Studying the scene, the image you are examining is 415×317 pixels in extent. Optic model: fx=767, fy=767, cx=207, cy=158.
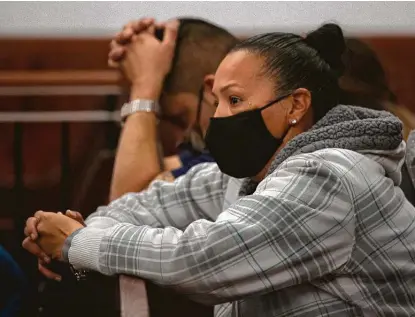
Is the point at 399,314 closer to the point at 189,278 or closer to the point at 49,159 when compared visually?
the point at 189,278

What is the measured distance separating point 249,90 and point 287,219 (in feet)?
0.99

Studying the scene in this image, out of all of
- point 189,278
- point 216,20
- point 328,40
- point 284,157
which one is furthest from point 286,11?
point 189,278

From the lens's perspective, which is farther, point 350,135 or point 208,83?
point 208,83

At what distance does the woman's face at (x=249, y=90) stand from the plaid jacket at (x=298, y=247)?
148 mm

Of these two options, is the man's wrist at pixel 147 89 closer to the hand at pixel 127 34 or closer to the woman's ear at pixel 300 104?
the hand at pixel 127 34

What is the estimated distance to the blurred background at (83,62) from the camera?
2752mm

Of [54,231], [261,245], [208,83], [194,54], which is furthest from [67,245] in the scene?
[194,54]

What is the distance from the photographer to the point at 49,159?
3086 mm

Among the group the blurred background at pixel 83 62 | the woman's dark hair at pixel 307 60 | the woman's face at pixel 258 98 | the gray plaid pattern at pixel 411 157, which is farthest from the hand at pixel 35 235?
the blurred background at pixel 83 62

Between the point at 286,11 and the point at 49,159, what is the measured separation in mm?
1111

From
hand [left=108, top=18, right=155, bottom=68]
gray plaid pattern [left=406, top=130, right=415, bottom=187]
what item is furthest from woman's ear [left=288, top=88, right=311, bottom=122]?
hand [left=108, top=18, right=155, bottom=68]

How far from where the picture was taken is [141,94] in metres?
1.97

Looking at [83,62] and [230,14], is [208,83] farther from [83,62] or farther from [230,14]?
[83,62]

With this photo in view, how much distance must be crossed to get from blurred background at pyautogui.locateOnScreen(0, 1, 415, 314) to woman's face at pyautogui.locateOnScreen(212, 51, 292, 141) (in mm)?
1241
